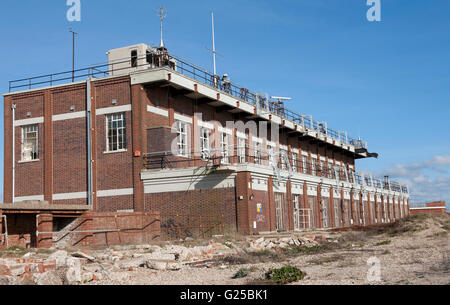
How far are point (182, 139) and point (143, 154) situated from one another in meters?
3.44

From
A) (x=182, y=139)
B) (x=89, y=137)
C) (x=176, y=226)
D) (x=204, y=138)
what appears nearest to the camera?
(x=176, y=226)

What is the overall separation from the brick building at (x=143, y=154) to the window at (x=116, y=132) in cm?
6

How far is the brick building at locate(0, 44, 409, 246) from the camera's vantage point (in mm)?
28281

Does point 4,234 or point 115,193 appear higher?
point 115,193

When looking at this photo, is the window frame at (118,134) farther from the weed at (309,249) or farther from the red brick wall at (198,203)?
the weed at (309,249)

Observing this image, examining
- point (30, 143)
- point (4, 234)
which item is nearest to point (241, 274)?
point (4, 234)

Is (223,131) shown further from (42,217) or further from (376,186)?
(376,186)

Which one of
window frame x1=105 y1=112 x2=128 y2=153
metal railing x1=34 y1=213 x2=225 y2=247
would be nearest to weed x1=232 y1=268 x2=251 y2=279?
metal railing x1=34 y1=213 x2=225 y2=247

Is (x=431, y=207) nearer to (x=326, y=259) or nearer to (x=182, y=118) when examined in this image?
(x=182, y=118)

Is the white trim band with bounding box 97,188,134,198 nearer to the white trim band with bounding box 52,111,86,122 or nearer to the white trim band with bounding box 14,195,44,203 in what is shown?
the white trim band with bounding box 14,195,44,203

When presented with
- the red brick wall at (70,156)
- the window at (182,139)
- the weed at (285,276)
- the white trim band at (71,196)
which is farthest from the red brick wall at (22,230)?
the weed at (285,276)

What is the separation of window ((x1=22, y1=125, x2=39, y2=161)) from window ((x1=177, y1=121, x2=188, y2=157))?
28.7ft

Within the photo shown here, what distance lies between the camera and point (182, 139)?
106ft

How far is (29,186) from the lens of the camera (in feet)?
107
